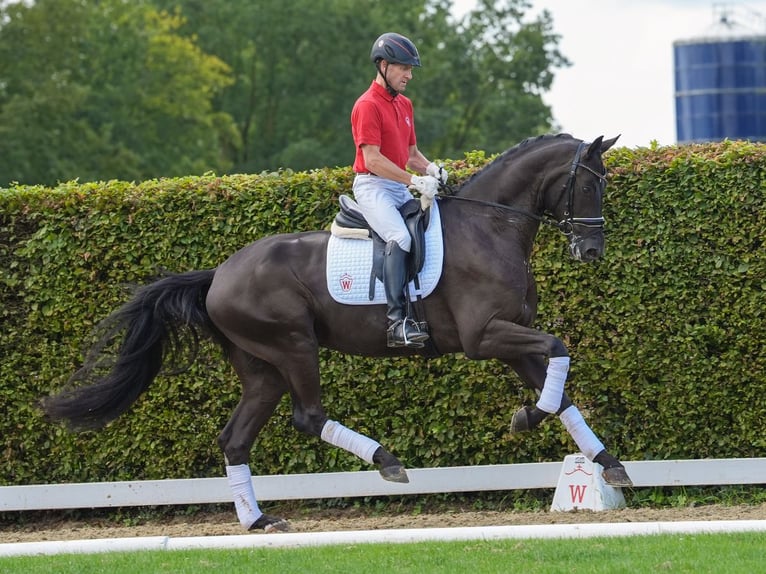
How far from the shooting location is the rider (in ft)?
24.6

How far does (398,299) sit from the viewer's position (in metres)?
7.50

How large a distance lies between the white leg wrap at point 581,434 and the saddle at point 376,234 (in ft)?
4.19

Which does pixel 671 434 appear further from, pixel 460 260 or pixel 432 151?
pixel 432 151

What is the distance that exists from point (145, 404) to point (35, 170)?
2996cm

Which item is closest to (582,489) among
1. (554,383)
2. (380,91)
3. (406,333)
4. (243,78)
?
(554,383)

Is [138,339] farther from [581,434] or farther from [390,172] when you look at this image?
[581,434]

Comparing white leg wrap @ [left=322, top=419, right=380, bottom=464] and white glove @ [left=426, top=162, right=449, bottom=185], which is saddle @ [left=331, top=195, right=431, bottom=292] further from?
white leg wrap @ [left=322, top=419, right=380, bottom=464]

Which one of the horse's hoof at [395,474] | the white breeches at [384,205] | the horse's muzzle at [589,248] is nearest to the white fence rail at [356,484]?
the horse's hoof at [395,474]

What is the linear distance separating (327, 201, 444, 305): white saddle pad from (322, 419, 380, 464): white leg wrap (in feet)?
2.68

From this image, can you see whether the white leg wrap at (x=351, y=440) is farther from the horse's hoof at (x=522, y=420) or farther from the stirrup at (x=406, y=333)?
the horse's hoof at (x=522, y=420)

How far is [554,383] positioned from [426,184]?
1471mm

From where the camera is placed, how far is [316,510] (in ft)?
31.6

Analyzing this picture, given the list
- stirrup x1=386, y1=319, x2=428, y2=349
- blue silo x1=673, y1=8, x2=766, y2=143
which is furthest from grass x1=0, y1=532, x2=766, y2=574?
blue silo x1=673, y1=8, x2=766, y2=143

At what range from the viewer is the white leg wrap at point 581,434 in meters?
7.43
